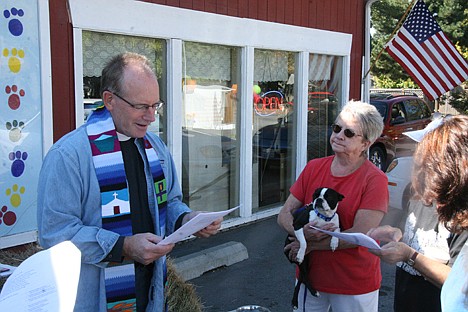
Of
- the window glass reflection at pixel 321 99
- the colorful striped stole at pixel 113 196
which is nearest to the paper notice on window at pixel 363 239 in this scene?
the colorful striped stole at pixel 113 196

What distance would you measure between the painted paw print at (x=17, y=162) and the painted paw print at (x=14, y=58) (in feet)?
2.32

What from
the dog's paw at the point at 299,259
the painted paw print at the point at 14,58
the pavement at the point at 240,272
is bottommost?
the pavement at the point at 240,272

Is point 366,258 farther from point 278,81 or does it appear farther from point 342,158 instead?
point 278,81

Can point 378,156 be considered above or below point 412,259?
below

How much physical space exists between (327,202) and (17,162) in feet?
9.63

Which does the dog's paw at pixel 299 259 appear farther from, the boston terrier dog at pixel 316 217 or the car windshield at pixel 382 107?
the car windshield at pixel 382 107

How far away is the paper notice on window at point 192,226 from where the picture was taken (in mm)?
2068

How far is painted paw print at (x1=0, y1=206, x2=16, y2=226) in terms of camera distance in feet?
14.2

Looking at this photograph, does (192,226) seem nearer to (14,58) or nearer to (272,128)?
(14,58)

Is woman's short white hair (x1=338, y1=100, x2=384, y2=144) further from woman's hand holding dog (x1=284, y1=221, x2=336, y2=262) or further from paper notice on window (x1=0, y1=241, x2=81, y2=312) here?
paper notice on window (x1=0, y1=241, x2=81, y2=312)

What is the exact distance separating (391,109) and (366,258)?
9.58 metres

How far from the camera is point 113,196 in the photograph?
2162mm

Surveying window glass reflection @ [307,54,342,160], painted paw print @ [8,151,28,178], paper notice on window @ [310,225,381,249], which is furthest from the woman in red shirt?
window glass reflection @ [307,54,342,160]

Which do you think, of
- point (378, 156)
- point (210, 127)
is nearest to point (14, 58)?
point (210, 127)
